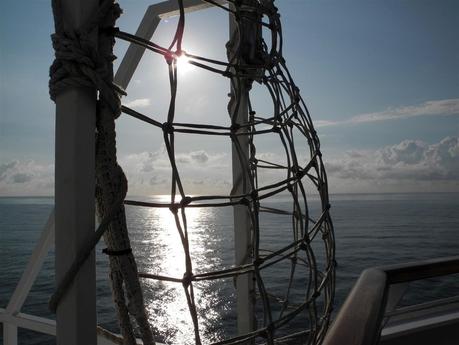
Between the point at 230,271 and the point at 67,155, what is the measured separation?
1.17ft

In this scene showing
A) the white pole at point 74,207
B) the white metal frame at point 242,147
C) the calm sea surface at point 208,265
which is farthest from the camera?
the calm sea surface at point 208,265

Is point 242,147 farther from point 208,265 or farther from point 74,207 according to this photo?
point 208,265

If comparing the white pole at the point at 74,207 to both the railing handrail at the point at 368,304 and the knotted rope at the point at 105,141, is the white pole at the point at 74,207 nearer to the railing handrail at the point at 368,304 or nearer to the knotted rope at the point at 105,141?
the knotted rope at the point at 105,141

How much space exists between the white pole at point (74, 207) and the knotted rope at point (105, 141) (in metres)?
0.01

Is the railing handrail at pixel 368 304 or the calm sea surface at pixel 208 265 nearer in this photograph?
the railing handrail at pixel 368 304

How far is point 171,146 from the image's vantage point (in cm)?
60

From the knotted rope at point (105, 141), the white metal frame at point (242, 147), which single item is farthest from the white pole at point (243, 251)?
the knotted rope at point (105, 141)

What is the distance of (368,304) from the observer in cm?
66

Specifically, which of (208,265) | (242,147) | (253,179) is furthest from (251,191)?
(208,265)

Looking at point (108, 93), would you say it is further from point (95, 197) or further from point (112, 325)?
point (112, 325)

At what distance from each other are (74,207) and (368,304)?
0.52m

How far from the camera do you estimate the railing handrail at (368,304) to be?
59 centimetres

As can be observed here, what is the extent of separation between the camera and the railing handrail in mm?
586

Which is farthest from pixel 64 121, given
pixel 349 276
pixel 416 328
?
pixel 349 276
